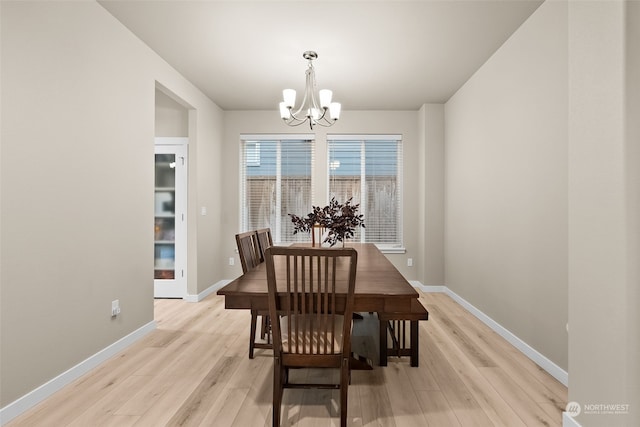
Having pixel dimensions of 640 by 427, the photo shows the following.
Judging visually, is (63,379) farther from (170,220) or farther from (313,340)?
(170,220)

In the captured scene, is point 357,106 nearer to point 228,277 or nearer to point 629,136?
point 228,277

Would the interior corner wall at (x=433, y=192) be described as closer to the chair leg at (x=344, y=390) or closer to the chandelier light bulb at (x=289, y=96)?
the chandelier light bulb at (x=289, y=96)

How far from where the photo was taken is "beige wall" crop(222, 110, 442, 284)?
17.4 feet

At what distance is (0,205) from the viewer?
1.83 metres

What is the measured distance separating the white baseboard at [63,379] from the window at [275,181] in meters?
2.60

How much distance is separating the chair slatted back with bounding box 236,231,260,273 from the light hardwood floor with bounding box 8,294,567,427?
74cm

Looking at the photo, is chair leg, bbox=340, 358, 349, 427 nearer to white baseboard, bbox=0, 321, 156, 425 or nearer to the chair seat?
the chair seat

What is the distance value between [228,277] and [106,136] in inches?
121

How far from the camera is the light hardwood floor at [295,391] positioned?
1.88 m

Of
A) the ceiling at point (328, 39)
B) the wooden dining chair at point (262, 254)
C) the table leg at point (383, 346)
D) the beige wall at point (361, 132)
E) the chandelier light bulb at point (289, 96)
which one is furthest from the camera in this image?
the beige wall at point (361, 132)

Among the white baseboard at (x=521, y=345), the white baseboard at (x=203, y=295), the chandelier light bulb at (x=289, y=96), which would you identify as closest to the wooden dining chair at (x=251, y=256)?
the chandelier light bulb at (x=289, y=96)

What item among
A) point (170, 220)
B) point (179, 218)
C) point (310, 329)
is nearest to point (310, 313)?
point (310, 329)

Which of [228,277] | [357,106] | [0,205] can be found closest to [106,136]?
[0,205]

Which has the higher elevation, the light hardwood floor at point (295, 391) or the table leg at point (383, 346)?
the table leg at point (383, 346)
